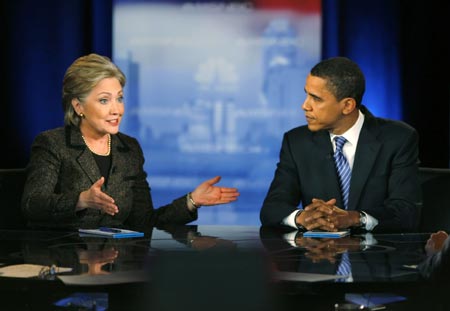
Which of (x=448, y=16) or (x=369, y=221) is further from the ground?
(x=448, y=16)

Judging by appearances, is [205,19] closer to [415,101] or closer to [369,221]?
[415,101]

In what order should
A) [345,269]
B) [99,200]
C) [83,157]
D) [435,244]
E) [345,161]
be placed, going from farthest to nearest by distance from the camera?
[345,161] < [83,157] < [99,200] < [435,244] < [345,269]

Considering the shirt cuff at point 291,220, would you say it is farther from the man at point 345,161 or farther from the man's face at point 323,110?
the man's face at point 323,110

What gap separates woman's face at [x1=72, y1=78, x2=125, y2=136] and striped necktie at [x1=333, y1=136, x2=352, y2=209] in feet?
2.78

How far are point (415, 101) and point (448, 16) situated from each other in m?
0.74

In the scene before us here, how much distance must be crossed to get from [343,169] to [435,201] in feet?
1.23

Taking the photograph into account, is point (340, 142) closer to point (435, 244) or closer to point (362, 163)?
point (362, 163)

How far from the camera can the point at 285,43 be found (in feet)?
24.2

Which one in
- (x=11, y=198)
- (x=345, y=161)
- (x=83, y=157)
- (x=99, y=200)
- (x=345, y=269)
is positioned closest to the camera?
(x=345, y=269)

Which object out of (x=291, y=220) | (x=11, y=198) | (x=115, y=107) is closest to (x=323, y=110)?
(x=291, y=220)

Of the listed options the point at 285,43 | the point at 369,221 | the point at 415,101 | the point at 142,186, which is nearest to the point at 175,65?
the point at 285,43

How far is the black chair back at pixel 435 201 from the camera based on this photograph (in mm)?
3264

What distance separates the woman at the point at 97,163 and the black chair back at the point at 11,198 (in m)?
0.06

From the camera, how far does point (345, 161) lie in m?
3.49
